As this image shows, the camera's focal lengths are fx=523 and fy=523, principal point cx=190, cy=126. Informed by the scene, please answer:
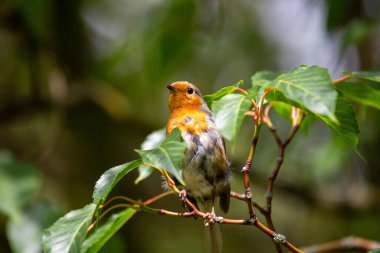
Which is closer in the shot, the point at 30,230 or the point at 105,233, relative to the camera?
the point at 105,233

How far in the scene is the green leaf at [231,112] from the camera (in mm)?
1419

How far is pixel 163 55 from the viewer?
12.6 feet

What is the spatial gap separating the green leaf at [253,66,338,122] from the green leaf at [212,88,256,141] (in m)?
0.07

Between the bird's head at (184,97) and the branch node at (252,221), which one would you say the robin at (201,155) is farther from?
the branch node at (252,221)

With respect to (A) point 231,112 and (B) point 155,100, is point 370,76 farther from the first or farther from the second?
(B) point 155,100

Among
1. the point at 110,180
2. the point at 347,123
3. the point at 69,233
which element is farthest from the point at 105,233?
the point at 347,123

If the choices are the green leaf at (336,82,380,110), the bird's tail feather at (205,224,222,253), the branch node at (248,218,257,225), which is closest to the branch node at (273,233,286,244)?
the branch node at (248,218,257,225)

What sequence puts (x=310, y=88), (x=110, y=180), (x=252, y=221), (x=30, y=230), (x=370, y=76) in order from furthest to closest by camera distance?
(x=30, y=230) < (x=370, y=76) < (x=252, y=221) < (x=110, y=180) < (x=310, y=88)

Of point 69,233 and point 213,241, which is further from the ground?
point 69,233

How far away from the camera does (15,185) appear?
2.94 m

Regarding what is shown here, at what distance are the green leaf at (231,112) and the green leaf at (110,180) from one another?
0.27m

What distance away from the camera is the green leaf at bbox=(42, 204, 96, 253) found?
1.65m

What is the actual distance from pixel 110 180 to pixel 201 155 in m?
0.93

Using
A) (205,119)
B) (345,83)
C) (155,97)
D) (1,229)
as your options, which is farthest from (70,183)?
(345,83)
